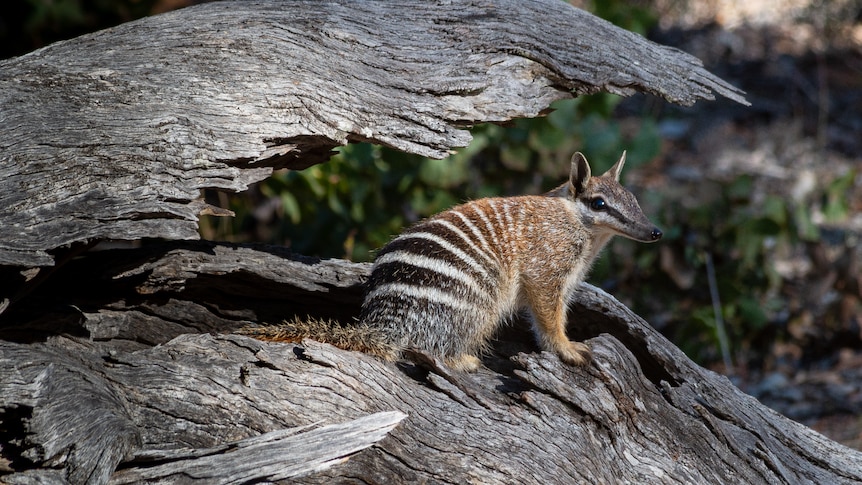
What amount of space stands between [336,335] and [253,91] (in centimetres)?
112

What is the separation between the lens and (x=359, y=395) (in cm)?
345

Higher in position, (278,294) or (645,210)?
Answer: (645,210)

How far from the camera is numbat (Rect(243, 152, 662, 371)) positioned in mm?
3885

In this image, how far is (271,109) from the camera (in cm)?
366

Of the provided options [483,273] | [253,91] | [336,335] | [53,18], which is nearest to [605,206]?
[483,273]

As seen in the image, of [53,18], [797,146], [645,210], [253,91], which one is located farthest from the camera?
[797,146]

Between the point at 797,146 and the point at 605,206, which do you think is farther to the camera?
the point at 797,146

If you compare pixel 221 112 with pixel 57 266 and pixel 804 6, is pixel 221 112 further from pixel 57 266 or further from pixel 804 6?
pixel 804 6

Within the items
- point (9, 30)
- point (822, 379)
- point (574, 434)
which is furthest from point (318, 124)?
point (9, 30)

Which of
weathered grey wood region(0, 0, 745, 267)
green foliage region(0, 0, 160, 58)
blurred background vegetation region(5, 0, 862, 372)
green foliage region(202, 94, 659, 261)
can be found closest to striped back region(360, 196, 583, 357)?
weathered grey wood region(0, 0, 745, 267)

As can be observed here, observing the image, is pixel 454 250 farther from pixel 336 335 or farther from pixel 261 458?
pixel 261 458

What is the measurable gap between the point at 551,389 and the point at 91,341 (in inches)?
80.2

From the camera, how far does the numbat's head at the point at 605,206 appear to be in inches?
169

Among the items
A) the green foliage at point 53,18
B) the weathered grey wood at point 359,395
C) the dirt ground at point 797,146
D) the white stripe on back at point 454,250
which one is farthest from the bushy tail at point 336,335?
the green foliage at point 53,18
